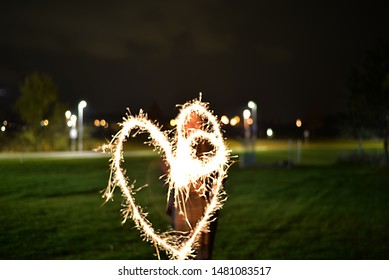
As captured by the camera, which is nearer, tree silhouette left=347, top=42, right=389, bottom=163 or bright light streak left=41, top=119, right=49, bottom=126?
tree silhouette left=347, top=42, right=389, bottom=163

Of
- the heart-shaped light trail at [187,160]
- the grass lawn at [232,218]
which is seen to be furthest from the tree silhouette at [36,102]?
the heart-shaped light trail at [187,160]

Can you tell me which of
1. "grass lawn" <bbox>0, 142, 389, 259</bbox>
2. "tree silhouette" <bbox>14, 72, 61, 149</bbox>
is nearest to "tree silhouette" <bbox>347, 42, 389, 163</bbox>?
"grass lawn" <bbox>0, 142, 389, 259</bbox>

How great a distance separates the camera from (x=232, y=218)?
1162 centimetres

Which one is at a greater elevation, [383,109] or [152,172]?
[383,109]

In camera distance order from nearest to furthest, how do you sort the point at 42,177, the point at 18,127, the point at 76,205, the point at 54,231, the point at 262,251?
1. the point at 262,251
2. the point at 54,231
3. the point at 76,205
4. the point at 42,177
5. the point at 18,127

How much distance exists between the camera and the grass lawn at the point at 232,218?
342 inches

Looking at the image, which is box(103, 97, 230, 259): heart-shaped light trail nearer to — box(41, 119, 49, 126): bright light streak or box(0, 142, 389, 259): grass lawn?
box(0, 142, 389, 259): grass lawn

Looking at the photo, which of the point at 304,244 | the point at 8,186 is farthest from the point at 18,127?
the point at 304,244

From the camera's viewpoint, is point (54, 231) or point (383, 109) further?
point (383, 109)

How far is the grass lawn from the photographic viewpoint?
8688mm

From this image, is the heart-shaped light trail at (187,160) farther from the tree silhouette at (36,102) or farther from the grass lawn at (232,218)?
the tree silhouette at (36,102)
